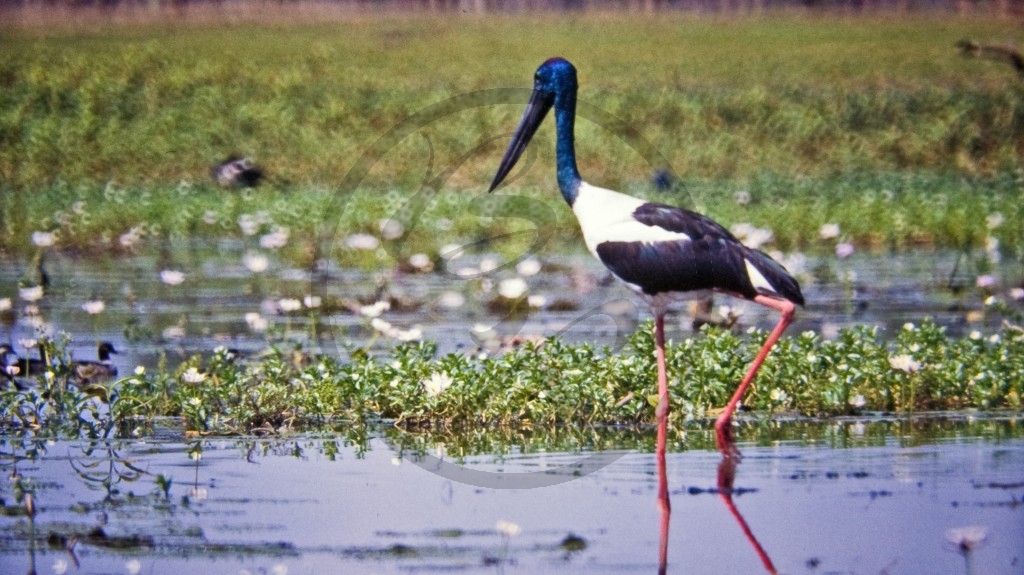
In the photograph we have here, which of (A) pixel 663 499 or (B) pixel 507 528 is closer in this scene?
(B) pixel 507 528

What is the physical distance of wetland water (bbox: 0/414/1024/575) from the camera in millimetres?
4957

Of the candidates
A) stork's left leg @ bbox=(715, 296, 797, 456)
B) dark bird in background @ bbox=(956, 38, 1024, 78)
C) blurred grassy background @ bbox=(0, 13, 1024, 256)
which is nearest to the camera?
stork's left leg @ bbox=(715, 296, 797, 456)

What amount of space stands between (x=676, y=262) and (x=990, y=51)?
16.0 m

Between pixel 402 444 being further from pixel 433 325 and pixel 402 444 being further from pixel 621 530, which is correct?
pixel 433 325

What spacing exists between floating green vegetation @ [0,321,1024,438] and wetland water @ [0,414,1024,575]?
0.20 meters

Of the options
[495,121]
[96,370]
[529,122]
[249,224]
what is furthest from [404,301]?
[495,121]

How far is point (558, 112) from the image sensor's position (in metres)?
8.09

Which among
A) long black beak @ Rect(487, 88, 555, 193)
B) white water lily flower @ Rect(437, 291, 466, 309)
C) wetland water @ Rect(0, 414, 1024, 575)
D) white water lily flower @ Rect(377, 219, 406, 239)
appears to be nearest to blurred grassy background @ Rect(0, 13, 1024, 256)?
white water lily flower @ Rect(377, 219, 406, 239)

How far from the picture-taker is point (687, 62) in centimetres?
2188

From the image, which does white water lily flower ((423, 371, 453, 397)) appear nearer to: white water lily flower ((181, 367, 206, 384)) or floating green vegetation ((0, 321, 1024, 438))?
floating green vegetation ((0, 321, 1024, 438))

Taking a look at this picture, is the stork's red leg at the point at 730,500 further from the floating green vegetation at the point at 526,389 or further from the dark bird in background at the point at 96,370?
the dark bird in background at the point at 96,370

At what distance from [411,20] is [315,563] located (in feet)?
67.6

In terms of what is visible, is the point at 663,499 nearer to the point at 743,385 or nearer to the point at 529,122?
the point at 743,385

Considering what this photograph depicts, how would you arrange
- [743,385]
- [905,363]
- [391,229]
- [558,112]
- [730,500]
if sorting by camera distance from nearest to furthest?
1. [730,500]
2. [743,385]
3. [905,363]
4. [558,112]
5. [391,229]
